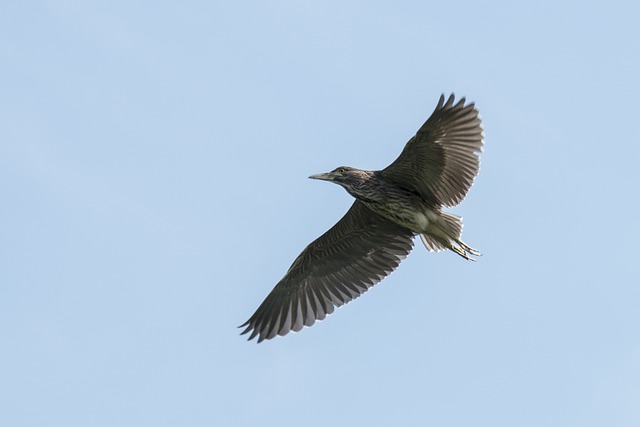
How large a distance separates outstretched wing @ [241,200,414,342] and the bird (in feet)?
0.04

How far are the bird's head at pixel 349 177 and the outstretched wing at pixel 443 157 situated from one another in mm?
276

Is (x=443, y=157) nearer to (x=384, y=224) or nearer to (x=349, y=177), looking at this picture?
(x=349, y=177)

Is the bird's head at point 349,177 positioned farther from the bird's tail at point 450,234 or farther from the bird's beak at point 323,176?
the bird's tail at point 450,234

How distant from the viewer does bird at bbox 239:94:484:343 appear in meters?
14.6

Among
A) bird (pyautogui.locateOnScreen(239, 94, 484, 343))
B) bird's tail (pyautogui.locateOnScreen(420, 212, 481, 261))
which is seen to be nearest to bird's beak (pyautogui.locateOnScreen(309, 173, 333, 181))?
bird (pyautogui.locateOnScreen(239, 94, 484, 343))

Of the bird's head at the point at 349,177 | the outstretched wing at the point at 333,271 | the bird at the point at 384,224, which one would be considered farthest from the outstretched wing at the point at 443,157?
the outstretched wing at the point at 333,271

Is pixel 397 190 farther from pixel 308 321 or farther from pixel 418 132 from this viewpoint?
pixel 308 321

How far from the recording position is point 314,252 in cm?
1645

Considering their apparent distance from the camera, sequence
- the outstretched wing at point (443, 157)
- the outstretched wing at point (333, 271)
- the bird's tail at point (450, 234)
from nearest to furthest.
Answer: the outstretched wing at point (443, 157)
the bird's tail at point (450, 234)
the outstretched wing at point (333, 271)

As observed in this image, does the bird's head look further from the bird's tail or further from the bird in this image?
the bird's tail

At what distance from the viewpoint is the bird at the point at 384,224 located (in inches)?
576

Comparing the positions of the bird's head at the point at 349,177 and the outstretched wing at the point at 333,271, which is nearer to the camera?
the bird's head at the point at 349,177

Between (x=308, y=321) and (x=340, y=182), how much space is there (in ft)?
6.92

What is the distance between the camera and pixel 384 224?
15969mm
